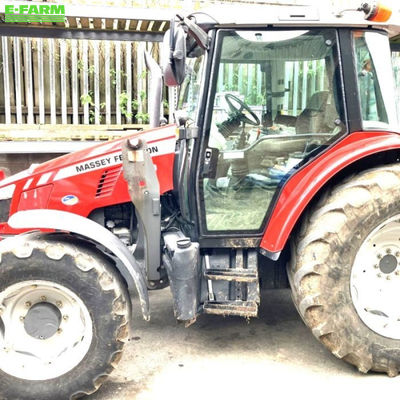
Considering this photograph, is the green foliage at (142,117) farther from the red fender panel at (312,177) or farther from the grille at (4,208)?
the red fender panel at (312,177)

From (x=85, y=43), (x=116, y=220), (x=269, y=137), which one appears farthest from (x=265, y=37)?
(x=85, y=43)

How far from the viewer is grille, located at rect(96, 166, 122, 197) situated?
11.0 ft

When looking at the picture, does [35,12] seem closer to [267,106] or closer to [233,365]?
[267,106]

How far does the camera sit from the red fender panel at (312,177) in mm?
3072

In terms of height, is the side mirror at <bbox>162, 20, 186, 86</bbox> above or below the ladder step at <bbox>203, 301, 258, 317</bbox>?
above

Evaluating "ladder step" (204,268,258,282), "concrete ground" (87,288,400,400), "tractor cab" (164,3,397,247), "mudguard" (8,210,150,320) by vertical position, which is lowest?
"concrete ground" (87,288,400,400)

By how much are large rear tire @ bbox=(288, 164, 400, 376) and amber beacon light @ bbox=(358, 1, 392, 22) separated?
93cm

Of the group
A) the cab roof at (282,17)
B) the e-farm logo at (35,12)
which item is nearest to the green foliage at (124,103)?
the e-farm logo at (35,12)

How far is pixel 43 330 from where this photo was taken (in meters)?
2.97

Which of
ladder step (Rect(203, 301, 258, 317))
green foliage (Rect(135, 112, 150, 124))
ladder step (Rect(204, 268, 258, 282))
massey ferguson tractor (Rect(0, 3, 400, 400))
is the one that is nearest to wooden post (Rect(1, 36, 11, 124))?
green foliage (Rect(135, 112, 150, 124))

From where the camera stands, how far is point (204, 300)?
3.24 meters

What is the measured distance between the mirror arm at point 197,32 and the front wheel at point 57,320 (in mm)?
1431

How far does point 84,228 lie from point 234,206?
3.25ft

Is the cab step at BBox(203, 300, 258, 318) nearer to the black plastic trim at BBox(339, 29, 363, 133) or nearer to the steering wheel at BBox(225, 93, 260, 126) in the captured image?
the steering wheel at BBox(225, 93, 260, 126)
